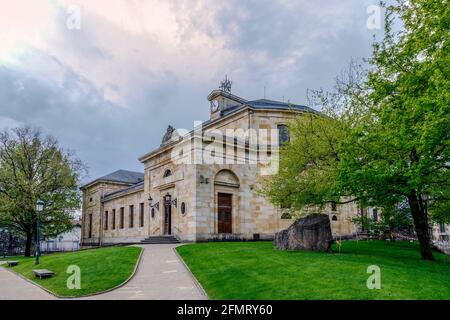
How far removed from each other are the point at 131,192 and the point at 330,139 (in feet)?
84.8

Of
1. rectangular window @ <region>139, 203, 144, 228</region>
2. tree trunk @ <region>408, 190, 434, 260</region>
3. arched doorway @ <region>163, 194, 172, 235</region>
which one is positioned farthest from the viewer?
rectangular window @ <region>139, 203, 144, 228</region>

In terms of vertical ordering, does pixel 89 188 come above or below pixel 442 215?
above

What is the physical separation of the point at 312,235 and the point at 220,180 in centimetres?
1082

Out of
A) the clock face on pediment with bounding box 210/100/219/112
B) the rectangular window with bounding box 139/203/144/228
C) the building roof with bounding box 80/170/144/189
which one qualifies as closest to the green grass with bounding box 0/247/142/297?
the rectangular window with bounding box 139/203/144/228

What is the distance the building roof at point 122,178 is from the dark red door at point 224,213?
2360 cm

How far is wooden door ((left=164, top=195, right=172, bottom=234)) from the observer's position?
28333 millimetres

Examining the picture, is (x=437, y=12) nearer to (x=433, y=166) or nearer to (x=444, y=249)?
(x=433, y=166)

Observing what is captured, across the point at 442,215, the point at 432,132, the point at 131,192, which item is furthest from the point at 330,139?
the point at 131,192

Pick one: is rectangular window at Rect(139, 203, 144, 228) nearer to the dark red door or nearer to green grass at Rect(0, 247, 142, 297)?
the dark red door

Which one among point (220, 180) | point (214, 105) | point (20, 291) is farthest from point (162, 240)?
point (214, 105)

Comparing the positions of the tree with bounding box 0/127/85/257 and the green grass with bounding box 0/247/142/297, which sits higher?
the tree with bounding box 0/127/85/257

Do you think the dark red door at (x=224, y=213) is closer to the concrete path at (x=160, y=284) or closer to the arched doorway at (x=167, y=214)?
the arched doorway at (x=167, y=214)

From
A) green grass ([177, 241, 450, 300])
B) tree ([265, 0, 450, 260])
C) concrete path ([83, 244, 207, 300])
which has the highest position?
tree ([265, 0, 450, 260])
